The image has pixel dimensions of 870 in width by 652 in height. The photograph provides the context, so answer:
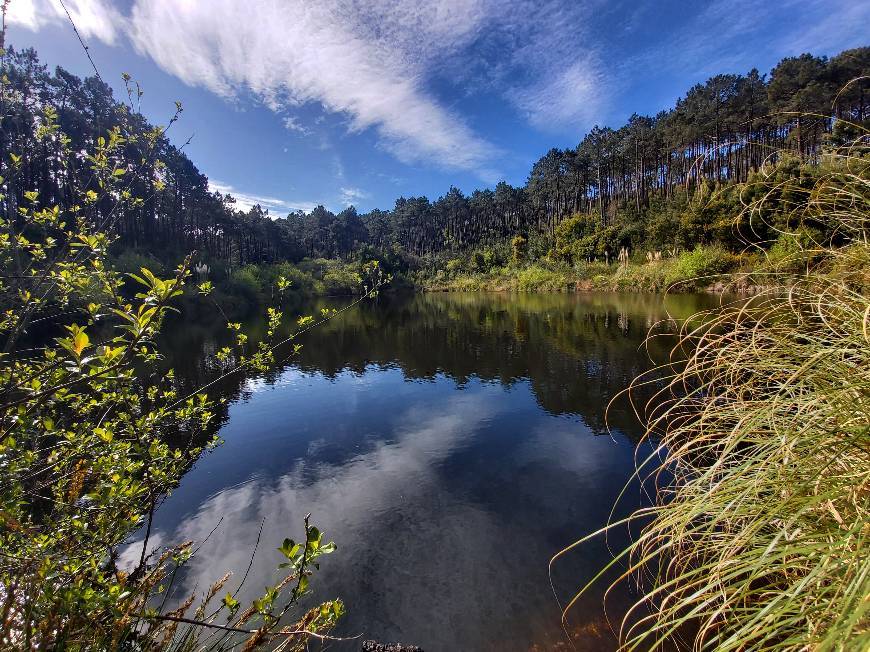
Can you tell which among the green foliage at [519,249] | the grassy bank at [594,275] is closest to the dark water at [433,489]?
the grassy bank at [594,275]

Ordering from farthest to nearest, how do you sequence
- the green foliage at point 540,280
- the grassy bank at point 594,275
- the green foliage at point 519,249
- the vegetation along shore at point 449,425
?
1. the green foliage at point 519,249
2. the green foliage at point 540,280
3. the grassy bank at point 594,275
4. the vegetation along shore at point 449,425

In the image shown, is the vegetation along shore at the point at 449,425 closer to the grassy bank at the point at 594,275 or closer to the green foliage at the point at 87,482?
the green foliage at the point at 87,482

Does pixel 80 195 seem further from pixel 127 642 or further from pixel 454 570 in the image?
pixel 454 570

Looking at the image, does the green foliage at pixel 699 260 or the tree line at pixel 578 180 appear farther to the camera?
the tree line at pixel 578 180

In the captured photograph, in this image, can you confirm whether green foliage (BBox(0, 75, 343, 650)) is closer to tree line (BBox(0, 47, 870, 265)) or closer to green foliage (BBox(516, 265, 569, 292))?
tree line (BBox(0, 47, 870, 265))

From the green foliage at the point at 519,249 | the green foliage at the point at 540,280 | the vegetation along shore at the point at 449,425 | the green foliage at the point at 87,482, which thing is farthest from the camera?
the green foliage at the point at 519,249

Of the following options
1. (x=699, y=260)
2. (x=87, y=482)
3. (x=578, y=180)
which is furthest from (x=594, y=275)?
(x=87, y=482)

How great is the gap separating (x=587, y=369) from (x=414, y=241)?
343 ft

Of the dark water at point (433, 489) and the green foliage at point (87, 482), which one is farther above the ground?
the green foliage at point (87, 482)

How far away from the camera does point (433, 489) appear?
7.76 metres

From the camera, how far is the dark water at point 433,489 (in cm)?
491

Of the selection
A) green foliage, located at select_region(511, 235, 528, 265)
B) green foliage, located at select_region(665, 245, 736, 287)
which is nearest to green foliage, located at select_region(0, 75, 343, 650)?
green foliage, located at select_region(665, 245, 736, 287)

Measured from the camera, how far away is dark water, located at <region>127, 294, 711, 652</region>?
4910 millimetres

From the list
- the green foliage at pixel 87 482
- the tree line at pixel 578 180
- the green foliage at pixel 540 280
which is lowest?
the green foliage at pixel 540 280
